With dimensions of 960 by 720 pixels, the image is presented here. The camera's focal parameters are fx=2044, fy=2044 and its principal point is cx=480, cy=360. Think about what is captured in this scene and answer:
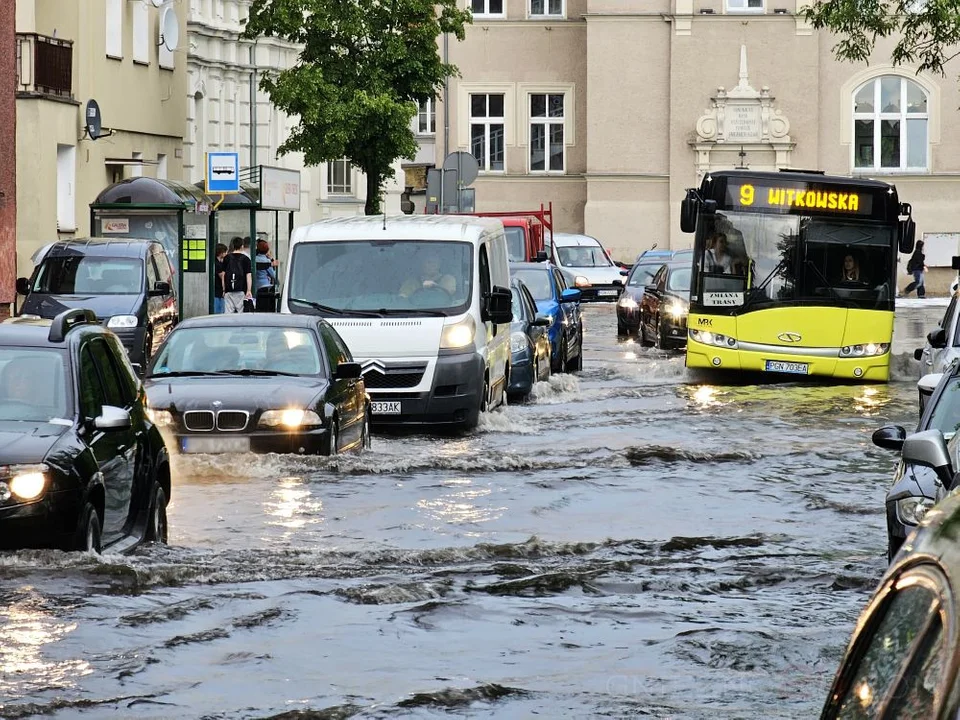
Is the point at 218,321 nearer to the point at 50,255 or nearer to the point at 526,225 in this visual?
the point at 50,255

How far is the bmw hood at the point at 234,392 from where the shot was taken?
588 inches

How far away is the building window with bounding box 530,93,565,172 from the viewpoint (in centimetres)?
6303

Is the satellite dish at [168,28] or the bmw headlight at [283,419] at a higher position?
the satellite dish at [168,28]

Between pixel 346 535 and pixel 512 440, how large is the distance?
6901 mm

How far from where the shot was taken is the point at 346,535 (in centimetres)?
1232

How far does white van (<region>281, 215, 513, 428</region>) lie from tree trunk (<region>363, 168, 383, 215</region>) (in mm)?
24698

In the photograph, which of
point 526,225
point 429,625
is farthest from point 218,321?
point 526,225

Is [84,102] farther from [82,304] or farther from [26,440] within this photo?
[26,440]

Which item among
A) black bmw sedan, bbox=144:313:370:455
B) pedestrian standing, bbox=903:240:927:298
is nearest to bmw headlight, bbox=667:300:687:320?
black bmw sedan, bbox=144:313:370:455

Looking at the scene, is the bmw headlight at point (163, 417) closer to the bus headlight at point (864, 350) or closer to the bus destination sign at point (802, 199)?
the bus destination sign at point (802, 199)

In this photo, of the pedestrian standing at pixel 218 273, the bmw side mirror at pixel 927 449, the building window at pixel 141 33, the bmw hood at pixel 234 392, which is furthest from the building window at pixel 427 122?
the bmw side mirror at pixel 927 449

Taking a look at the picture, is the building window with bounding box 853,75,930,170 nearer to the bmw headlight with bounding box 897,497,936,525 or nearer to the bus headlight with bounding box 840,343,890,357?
the bus headlight with bounding box 840,343,890,357

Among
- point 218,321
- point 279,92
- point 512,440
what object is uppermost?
point 279,92

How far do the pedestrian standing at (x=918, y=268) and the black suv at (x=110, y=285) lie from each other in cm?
3458
